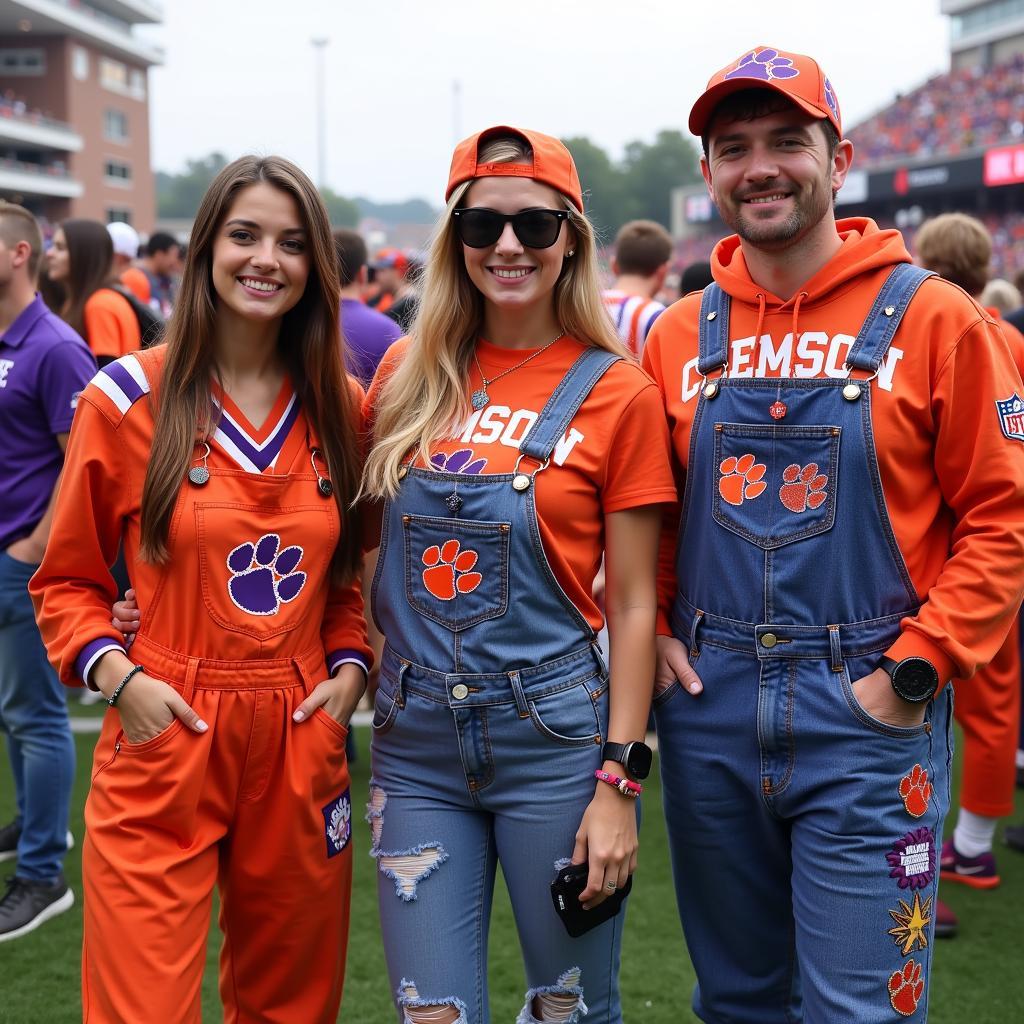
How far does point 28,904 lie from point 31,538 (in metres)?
1.25

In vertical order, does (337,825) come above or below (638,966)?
above

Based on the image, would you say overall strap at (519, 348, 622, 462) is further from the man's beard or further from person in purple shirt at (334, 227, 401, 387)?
person in purple shirt at (334, 227, 401, 387)

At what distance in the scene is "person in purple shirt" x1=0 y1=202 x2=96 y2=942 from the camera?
3932 millimetres

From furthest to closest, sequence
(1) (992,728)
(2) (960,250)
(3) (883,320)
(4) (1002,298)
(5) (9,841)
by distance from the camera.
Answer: (4) (1002,298) → (5) (9,841) → (2) (960,250) → (1) (992,728) → (3) (883,320)

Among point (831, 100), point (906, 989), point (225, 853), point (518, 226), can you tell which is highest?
point (831, 100)

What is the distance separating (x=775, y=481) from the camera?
236cm

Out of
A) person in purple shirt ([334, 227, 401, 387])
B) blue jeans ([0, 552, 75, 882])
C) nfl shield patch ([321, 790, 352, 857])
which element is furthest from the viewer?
person in purple shirt ([334, 227, 401, 387])

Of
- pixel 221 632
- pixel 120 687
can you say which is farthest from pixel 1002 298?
pixel 120 687

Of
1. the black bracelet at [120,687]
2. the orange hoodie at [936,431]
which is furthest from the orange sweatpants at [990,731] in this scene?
the black bracelet at [120,687]

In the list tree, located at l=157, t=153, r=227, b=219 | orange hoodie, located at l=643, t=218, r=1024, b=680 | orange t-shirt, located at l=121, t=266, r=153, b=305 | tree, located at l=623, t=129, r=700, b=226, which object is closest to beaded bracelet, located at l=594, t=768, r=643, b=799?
orange hoodie, located at l=643, t=218, r=1024, b=680

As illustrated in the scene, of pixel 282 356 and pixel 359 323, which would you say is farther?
pixel 359 323

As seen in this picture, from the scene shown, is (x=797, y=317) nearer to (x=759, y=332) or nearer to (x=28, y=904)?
(x=759, y=332)

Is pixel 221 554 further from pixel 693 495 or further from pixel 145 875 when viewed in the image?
pixel 693 495

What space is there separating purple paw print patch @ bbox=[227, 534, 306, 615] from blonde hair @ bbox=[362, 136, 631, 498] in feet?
0.77
